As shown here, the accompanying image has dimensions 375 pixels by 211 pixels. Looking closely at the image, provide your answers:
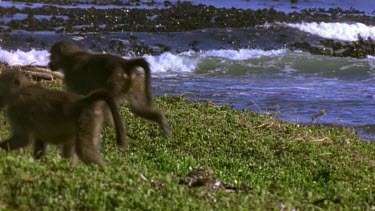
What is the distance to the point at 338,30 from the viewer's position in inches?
1300

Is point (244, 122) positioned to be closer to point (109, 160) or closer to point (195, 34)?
point (109, 160)

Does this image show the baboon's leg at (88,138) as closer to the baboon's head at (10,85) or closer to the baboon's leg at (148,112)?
the baboon's head at (10,85)

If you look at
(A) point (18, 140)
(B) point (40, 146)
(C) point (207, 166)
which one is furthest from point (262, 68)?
(A) point (18, 140)

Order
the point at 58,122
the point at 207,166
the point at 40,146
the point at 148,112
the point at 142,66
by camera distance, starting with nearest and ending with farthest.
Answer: the point at 58,122
the point at 40,146
the point at 207,166
the point at 142,66
the point at 148,112

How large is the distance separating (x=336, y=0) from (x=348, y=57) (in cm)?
1530

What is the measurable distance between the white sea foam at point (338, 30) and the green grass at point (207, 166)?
18881 millimetres

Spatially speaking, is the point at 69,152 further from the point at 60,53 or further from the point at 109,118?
the point at 60,53

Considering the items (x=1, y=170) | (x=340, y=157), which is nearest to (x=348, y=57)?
(x=340, y=157)

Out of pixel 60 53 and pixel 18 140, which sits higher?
pixel 60 53

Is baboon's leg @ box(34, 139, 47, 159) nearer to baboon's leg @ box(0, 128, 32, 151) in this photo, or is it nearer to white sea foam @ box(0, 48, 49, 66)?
baboon's leg @ box(0, 128, 32, 151)

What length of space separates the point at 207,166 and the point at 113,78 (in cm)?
179

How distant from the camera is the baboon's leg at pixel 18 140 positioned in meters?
8.05

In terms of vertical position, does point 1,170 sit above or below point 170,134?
above

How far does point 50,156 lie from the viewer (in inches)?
296
